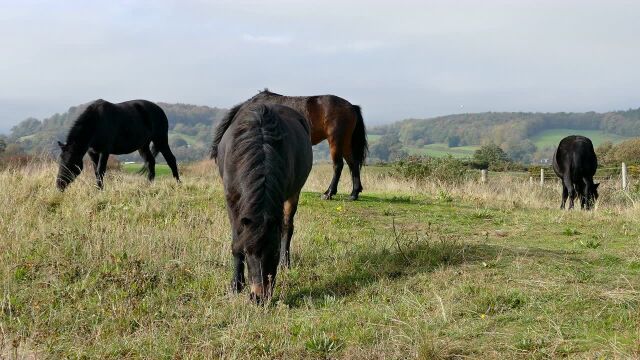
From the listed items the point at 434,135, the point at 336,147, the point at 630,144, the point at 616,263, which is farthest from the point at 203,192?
the point at 434,135

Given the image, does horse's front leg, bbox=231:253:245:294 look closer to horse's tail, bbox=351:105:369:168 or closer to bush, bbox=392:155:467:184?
horse's tail, bbox=351:105:369:168

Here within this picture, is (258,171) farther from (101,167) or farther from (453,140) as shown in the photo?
(453,140)

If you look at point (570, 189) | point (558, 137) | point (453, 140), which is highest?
point (558, 137)

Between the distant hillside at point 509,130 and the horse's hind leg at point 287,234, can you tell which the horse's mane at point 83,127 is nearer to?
the horse's hind leg at point 287,234

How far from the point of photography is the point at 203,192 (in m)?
12.4

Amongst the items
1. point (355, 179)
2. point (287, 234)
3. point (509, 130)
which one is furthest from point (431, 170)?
point (509, 130)

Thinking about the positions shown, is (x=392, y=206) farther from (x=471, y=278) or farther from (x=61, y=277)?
(x=61, y=277)

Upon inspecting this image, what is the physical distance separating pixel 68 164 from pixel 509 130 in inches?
3997

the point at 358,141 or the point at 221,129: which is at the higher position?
the point at 221,129

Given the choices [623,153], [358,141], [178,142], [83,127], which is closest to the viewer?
[83,127]

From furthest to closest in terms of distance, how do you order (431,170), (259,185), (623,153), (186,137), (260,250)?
1. (186,137)
2. (623,153)
3. (431,170)
4. (259,185)
5. (260,250)

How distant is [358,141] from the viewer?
1365 centimetres

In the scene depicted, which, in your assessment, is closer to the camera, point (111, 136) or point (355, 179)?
point (355, 179)

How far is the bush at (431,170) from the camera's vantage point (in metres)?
20.5
